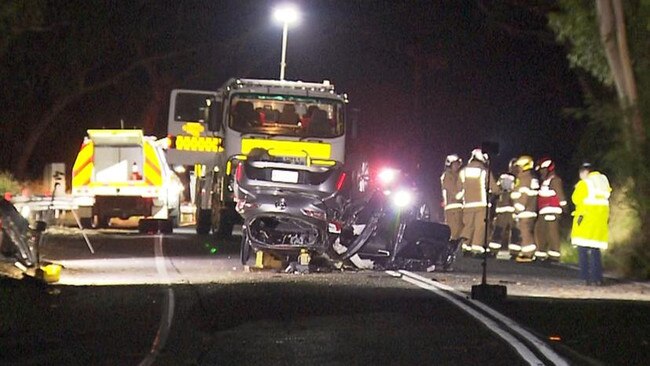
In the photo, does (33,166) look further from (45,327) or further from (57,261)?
(45,327)

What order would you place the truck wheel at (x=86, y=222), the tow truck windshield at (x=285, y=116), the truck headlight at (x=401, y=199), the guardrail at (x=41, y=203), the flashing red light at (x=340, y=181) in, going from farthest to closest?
the truck wheel at (x=86, y=222)
the tow truck windshield at (x=285, y=116)
the guardrail at (x=41, y=203)
the truck headlight at (x=401, y=199)
the flashing red light at (x=340, y=181)

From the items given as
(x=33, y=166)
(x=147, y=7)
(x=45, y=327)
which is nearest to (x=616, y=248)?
(x=45, y=327)

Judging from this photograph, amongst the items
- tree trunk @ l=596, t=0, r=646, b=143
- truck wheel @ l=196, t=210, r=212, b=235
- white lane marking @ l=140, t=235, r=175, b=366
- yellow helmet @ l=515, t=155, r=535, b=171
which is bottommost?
white lane marking @ l=140, t=235, r=175, b=366

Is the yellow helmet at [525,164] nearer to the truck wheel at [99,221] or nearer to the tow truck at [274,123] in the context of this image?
the tow truck at [274,123]

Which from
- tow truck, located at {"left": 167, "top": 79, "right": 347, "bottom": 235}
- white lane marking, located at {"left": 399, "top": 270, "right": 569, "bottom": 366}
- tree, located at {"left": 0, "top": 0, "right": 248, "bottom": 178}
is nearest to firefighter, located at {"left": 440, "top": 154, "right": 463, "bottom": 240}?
tow truck, located at {"left": 167, "top": 79, "right": 347, "bottom": 235}

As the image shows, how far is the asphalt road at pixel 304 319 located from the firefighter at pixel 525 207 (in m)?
3.51

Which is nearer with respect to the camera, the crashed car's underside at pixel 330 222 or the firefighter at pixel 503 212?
the crashed car's underside at pixel 330 222

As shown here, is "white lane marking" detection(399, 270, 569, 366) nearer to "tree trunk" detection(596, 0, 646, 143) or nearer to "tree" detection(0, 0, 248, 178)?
"tree trunk" detection(596, 0, 646, 143)

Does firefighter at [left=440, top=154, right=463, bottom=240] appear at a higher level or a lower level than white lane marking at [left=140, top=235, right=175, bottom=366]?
higher

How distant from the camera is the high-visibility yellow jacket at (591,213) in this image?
19.2 metres

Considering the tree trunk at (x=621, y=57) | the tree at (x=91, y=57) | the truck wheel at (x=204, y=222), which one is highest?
the tree at (x=91, y=57)

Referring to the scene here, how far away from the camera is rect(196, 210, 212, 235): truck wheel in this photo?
29938 mm

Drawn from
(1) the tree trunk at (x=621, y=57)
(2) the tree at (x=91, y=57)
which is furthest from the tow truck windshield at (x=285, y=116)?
(2) the tree at (x=91, y=57)

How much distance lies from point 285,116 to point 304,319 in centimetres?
1178
